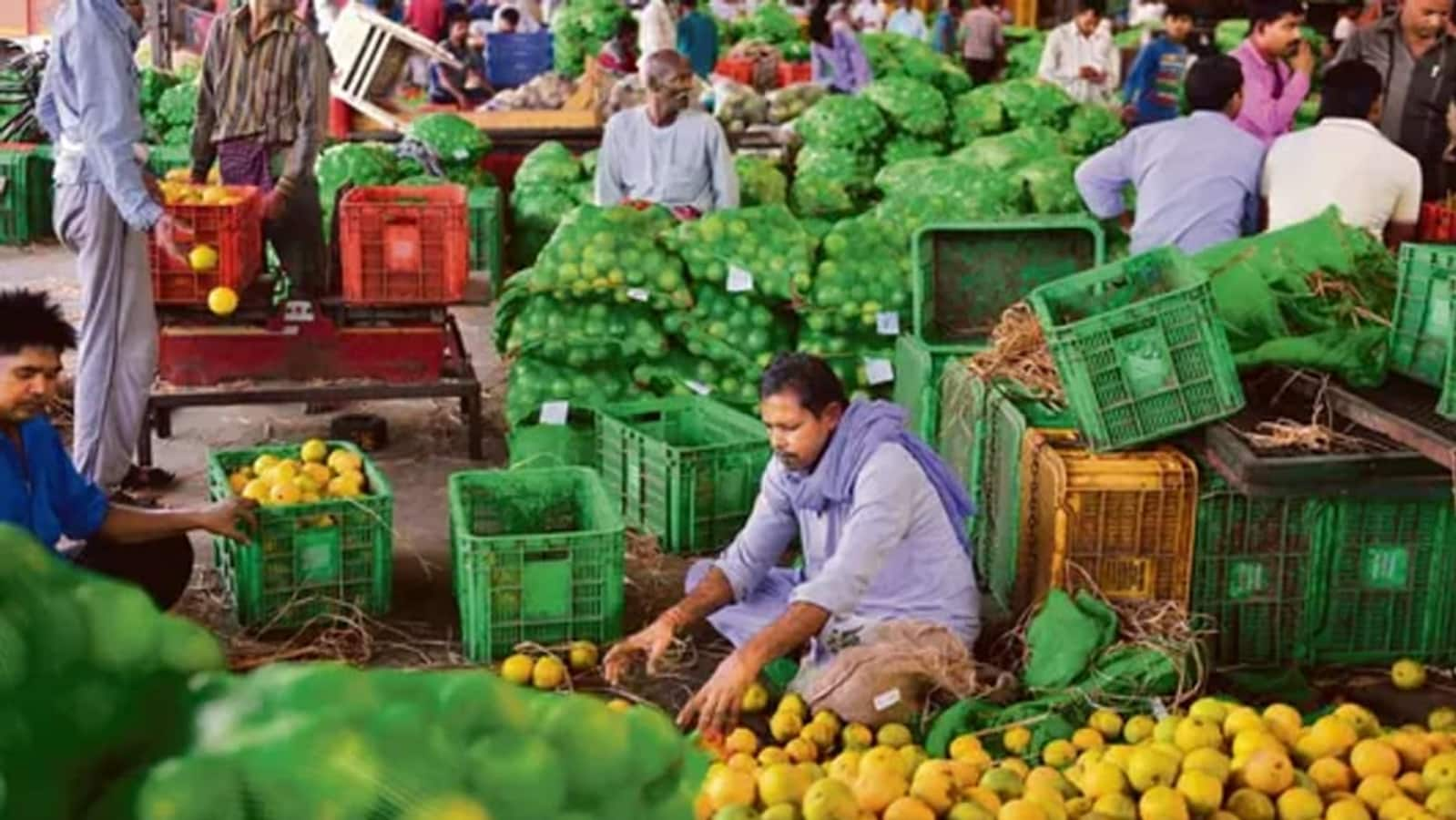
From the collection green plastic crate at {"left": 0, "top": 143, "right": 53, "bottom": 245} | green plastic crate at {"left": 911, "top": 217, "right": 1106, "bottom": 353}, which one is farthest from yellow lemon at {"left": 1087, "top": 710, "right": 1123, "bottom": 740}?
green plastic crate at {"left": 0, "top": 143, "right": 53, "bottom": 245}

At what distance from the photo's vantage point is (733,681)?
4117mm

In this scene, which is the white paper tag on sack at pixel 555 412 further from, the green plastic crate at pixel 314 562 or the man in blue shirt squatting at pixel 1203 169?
the man in blue shirt squatting at pixel 1203 169

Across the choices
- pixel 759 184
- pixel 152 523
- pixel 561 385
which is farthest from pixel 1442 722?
pixel 759 184

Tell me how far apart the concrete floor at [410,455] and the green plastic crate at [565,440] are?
0.41 metres

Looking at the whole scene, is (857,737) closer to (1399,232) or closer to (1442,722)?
(1442,722)

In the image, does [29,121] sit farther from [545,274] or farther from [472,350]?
[545,274]

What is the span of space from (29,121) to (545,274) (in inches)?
325

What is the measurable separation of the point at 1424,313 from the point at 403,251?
4.18 metres

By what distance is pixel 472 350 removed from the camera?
33.6ft

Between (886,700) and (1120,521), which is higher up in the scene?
(1120,521)

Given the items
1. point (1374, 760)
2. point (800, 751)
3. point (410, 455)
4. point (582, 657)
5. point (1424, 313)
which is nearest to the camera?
point (1374, 760)

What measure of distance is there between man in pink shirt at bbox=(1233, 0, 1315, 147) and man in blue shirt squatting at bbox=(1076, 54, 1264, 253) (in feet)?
4.25

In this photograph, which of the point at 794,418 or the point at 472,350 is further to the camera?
the point at 472,350

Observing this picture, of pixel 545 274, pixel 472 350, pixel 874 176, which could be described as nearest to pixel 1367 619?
pixel 545 274
